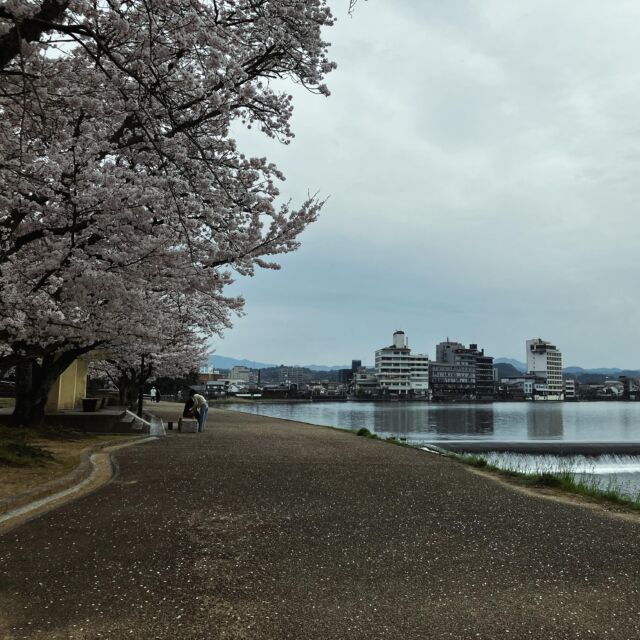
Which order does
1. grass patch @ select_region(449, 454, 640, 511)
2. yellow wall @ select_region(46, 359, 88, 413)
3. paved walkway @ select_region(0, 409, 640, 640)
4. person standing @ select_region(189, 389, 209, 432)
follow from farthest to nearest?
1. yellow wall @ select_region(46, 359, 88, 413)
2. person standing @ select_region(189, 389, 209, 432)
3. grass patch @ select_region(449, 454, 640, 511)
4. paved walkway @ select_region(0, 409, 640, 640)

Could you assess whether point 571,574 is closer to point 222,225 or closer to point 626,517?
point 626,517

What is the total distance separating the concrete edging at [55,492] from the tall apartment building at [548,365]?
184128 mm

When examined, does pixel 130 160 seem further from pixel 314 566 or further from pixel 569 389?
pixel 569 389

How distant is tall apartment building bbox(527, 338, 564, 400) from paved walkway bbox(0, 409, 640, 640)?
185 meters

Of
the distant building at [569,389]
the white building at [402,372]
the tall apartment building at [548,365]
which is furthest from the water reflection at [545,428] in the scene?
the distant building at [569,389]

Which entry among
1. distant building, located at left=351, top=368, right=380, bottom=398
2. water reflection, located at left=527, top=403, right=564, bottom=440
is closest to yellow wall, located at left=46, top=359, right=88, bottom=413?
water reflection, located at left=527, top=403, right=564, bottom=440

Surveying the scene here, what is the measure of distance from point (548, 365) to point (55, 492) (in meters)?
193

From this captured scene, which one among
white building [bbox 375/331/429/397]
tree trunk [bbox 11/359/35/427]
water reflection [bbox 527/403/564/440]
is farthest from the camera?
white building [bbox 375/331/429/397]

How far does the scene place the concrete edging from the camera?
21.4 ft

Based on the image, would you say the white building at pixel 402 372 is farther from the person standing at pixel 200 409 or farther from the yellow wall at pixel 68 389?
the person standing at pixel 200 409

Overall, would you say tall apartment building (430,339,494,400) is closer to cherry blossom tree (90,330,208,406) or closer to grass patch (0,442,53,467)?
cherry blossom tree (90,330,208,406)

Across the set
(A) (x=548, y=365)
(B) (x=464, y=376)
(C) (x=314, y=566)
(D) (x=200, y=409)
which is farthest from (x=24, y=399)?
(A) (x=548, y=365)

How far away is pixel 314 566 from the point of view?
16.4 feet

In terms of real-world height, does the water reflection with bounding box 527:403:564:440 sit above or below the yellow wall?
Result: below
